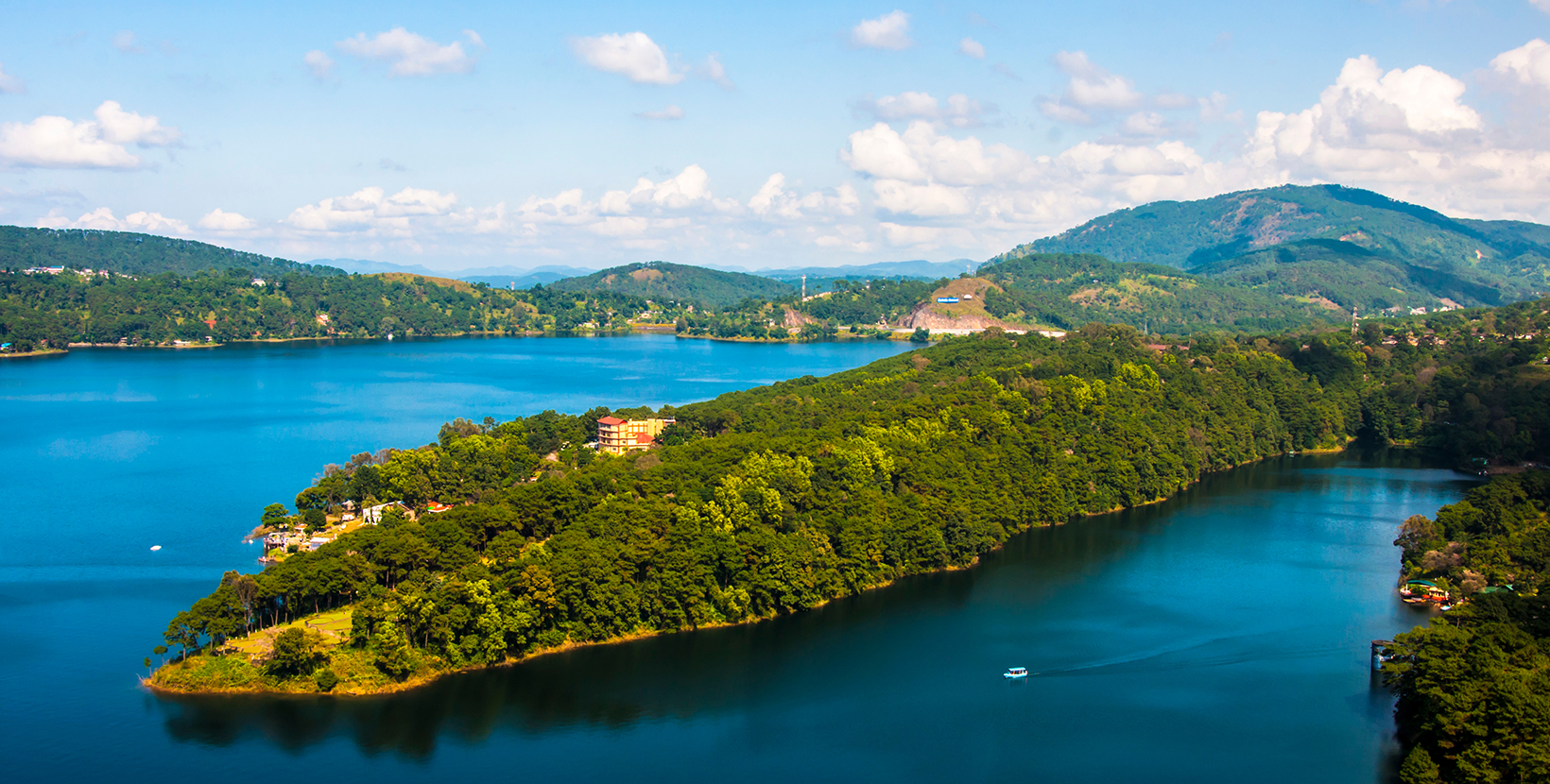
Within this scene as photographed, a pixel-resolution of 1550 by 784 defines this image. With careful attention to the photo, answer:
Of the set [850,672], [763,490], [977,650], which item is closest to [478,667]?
[850,672]

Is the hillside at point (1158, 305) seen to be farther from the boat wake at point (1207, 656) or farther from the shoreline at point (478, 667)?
the shoreline at point (478, 667)

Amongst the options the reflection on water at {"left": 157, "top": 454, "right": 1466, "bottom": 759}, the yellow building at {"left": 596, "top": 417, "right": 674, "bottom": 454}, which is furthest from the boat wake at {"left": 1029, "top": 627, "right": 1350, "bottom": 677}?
the yellow building at {"left": 596, "top": 417, "right": 674, "bottom": 454}

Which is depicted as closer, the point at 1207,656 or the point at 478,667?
the point at 478,667

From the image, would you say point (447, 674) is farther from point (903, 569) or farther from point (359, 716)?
point (903, 569)

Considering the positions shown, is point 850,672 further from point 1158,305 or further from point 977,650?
point 1158,305

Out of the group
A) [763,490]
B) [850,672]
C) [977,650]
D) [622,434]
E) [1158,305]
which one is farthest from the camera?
[1158,305]

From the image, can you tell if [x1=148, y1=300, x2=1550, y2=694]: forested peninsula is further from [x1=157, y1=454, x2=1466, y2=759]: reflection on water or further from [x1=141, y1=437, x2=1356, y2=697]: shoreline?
[x1=157, y1=454, x2=1466, y2=759]: reflection on water

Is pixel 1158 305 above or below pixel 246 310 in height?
above
